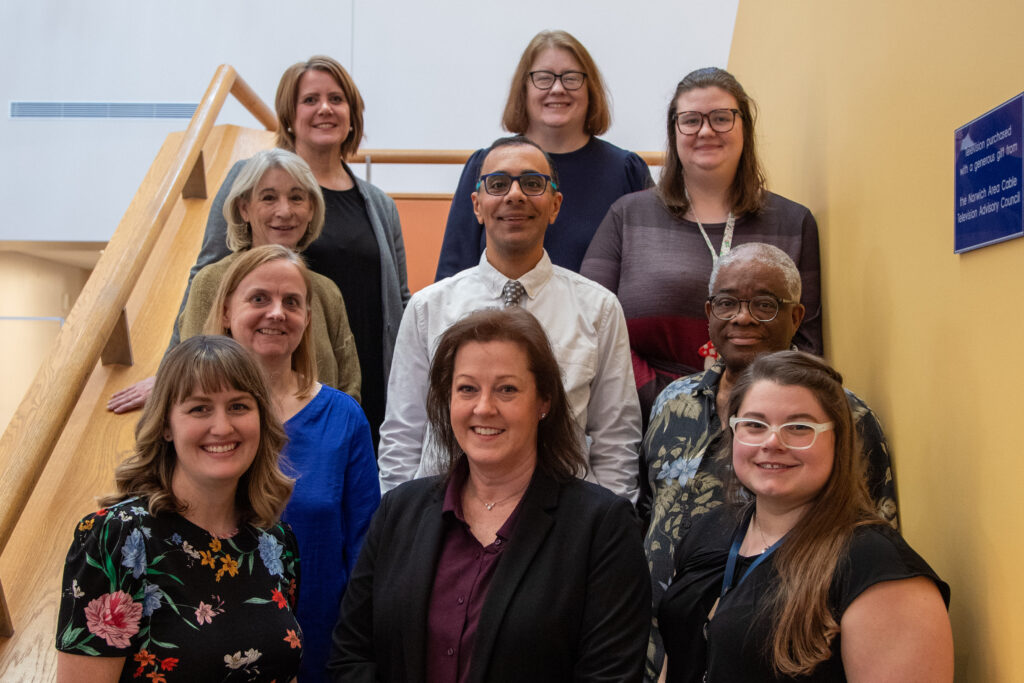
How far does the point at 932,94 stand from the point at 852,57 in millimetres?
756

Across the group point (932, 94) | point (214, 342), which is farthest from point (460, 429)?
point (932, 94)

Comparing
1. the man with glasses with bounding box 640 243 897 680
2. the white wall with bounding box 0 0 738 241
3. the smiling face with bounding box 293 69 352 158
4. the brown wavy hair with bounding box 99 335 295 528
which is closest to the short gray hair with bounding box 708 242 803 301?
the man with glasses with bounding box 640 243 897 680

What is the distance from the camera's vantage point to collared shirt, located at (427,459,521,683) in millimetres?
1825

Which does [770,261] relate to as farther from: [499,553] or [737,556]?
[499,553]

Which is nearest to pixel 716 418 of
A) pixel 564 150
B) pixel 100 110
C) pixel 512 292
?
pixel 512 292

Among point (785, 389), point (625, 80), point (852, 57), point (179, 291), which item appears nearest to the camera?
point (785, 389)

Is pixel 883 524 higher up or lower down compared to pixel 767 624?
higher up

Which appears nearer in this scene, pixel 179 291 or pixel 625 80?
pixel 179 291

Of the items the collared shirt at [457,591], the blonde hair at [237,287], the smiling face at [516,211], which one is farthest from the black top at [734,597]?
the blonde hair at [237,287]

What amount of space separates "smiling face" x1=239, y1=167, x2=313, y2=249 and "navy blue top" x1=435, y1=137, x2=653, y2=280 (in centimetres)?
49

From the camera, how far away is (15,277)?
7055 millimetres

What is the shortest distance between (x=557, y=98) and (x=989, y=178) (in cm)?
166

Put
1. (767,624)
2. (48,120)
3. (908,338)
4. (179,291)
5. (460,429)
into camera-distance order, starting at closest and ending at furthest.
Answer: (767,624) → (460,429) → (908,338) → (179,291) → (48,120)

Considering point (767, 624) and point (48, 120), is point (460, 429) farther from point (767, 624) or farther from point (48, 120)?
point (48, 120)
